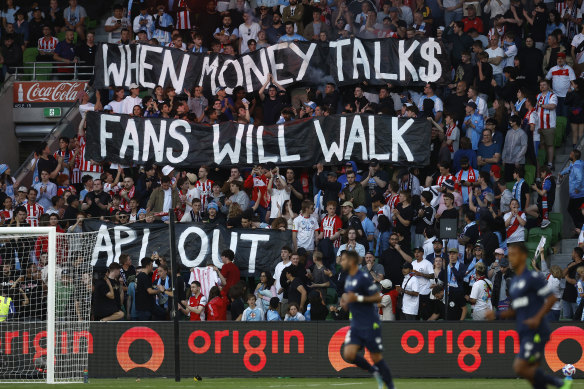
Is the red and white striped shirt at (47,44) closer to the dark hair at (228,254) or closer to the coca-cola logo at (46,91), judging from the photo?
the coca-cola logo at (46,91)

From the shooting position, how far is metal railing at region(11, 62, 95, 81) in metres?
28.9

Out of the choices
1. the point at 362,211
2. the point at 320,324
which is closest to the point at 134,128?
the point at 362,211

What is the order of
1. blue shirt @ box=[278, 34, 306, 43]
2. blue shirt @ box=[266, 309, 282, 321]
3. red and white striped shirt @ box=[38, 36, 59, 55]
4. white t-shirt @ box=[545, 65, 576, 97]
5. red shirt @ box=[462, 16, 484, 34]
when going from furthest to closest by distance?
red and white striped shirt @ box=[38, 36, 59, 55]
blue shirt @ box=[278, 34, 306, 43]
red shirt @ box=[462, 16, 484, 34]
white t-shirt @ box=[545, 65, 576, 97]
blue shirt @ box=[266, 309, 282, 321]

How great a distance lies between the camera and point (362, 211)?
22062mm

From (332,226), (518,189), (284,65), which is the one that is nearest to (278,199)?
(332,226)

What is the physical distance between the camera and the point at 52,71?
98.6 feet

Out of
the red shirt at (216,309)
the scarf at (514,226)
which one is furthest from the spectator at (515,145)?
the red shirt at (216,309)

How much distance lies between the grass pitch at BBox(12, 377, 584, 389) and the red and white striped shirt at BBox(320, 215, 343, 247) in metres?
3.56

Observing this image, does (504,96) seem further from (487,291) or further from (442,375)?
(442,375)

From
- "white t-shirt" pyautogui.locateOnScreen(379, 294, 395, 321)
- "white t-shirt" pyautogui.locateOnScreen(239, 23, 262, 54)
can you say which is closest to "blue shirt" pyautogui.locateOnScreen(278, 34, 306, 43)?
"white t-shirt" pyautogui.locateOnScreen(239, 23, 262, 54)

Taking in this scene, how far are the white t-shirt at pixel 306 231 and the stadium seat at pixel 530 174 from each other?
5228 millimetres

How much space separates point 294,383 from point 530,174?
28.7ft

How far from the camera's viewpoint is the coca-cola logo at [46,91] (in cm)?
2923

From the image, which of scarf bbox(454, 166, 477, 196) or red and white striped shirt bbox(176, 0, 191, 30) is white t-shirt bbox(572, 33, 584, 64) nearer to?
scarf bbox(454, 166, 477, 196)
